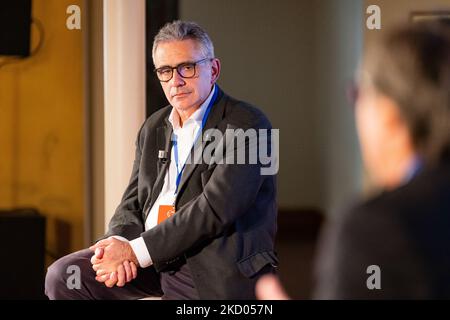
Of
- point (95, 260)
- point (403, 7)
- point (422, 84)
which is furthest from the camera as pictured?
point (403, 7)

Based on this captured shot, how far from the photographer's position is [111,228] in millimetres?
2625

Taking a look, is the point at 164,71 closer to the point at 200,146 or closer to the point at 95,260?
the point at 200,146

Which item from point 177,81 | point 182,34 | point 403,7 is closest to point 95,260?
point 177,81

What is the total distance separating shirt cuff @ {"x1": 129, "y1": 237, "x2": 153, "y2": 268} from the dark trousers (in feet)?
0.25

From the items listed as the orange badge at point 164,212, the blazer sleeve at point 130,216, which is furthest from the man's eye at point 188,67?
the orange badge at point 164,212

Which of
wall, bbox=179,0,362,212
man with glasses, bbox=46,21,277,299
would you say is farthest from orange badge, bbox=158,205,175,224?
wall, bbox=179,0,362,212

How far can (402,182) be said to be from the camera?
1043 millimetres

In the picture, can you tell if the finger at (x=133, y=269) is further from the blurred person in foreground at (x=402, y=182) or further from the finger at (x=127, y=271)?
the blurred person in foreground at (x=402, y=182)

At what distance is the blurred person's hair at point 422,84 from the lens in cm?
105

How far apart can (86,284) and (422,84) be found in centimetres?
169

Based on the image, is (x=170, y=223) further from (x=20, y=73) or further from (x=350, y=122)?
(x=350, y=122)

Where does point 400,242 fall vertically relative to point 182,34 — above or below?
below

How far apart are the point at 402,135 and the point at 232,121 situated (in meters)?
1.40

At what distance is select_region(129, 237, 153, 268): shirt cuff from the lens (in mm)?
2416
